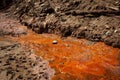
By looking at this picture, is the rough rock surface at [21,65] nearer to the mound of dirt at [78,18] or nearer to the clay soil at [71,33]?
the clay soil at [71,33]

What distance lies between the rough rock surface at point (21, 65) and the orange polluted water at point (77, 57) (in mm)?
245

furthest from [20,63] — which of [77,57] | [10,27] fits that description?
[10,27]

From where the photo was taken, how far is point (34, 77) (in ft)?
15.6

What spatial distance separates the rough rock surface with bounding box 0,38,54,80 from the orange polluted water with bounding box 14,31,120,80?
0.80 ft

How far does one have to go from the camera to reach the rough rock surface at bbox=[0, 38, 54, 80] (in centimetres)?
481

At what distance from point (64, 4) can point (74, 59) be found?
121 inches

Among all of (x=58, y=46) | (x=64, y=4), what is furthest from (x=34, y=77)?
(x=64, y=4)

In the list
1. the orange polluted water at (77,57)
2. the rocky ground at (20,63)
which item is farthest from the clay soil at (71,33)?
the rocky ground at (20,63)

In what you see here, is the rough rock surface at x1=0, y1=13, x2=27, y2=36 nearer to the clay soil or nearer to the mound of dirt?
the clay soil

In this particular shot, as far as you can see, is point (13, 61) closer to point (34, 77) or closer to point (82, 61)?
point (34, 77)

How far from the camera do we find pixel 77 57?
5668mm

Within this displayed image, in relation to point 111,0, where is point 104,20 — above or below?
below

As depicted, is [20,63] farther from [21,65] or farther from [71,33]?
[71,33]

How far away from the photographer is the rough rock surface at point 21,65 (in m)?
4.81
